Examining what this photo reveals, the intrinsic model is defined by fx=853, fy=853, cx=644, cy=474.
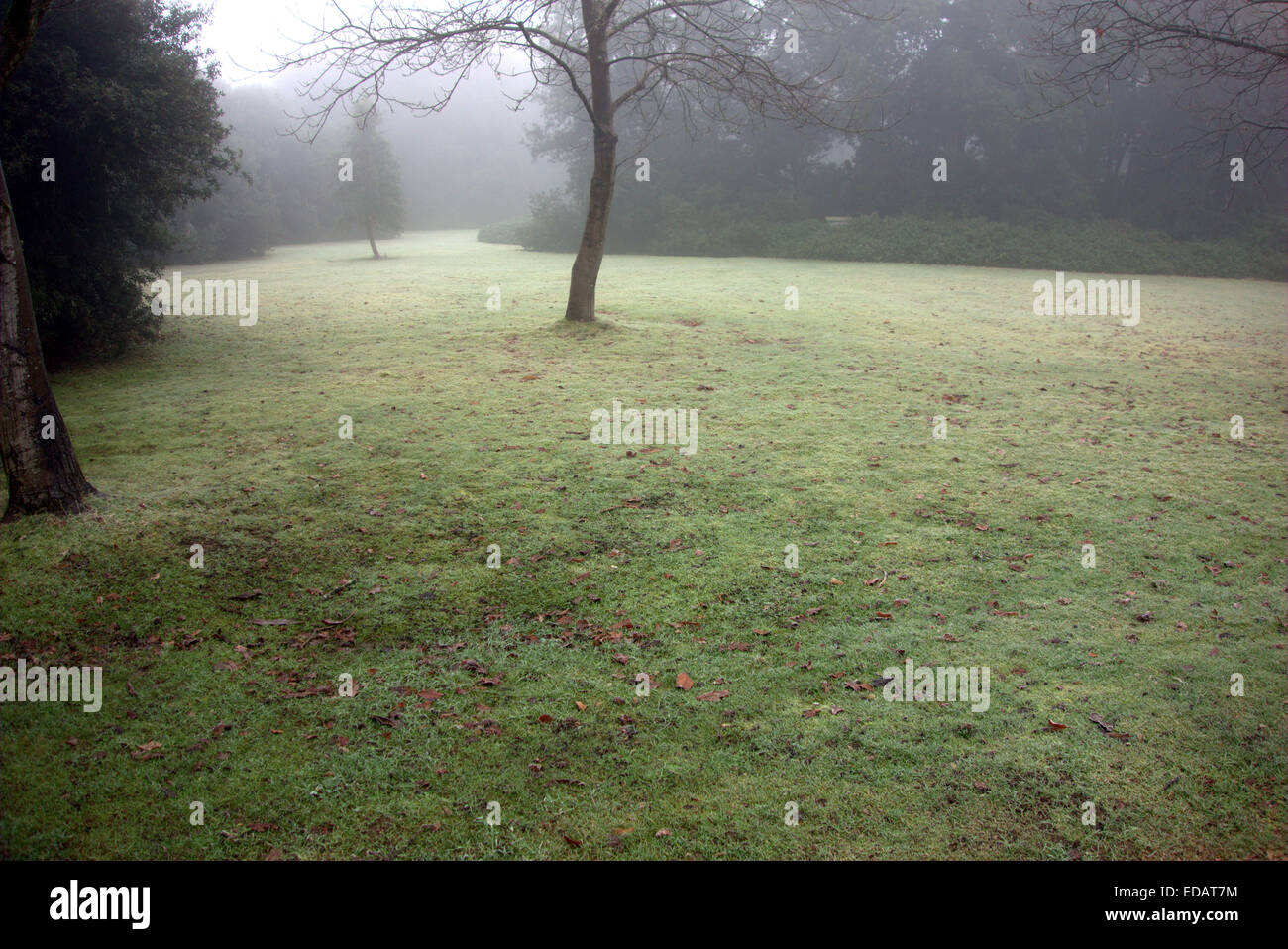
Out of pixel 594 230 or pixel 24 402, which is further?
pixel 594 230

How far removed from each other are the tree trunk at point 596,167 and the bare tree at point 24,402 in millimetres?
8506

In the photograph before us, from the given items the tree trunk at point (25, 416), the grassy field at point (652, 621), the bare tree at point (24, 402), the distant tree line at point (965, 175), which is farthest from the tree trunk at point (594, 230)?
the distant tree line at point (965, 175)

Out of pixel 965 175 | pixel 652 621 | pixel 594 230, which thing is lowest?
pixel 652 621

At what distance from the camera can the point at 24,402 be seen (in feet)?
20.1

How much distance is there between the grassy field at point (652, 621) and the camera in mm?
3631

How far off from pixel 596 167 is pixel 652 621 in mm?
10413

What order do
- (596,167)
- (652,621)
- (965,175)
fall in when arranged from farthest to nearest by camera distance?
(965,175) < (596,167) < (652,621)

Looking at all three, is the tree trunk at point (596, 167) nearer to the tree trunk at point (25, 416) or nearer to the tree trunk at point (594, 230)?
the tree trunk at point (594, 230)

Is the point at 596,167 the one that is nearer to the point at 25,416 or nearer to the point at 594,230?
the point at 594,230

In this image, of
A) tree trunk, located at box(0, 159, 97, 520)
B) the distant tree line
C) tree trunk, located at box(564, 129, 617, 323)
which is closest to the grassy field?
tree trunk, located at box(0, 159, 97, 520)

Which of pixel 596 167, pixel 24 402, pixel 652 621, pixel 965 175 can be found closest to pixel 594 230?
pixel 596 167

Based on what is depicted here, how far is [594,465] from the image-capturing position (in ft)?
26.4

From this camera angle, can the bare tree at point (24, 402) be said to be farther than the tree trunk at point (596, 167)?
No

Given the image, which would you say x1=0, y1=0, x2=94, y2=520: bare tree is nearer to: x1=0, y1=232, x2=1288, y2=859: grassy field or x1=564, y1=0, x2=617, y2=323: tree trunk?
x1=0, y1=232, x2=1288, y2=859: grassy field
